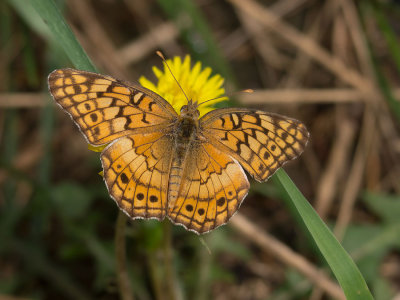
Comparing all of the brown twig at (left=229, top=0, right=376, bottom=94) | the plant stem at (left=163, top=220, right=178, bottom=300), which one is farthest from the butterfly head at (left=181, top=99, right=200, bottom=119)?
the brown twig at (left=229, top=0, right=376, bottom=94)

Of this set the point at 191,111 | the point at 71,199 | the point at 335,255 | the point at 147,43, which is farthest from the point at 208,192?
the point at 147,43

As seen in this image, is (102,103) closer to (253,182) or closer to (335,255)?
(335,255)

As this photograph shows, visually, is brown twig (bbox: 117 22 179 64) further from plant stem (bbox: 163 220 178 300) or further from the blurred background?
plant stem (bbox: 163 220 178 300)

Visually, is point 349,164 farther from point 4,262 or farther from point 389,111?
point 4,262

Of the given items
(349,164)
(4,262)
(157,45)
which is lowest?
(349,164)

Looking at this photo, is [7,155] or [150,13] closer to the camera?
[7,155]

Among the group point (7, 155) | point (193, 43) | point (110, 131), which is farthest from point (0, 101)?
point (110, 131)

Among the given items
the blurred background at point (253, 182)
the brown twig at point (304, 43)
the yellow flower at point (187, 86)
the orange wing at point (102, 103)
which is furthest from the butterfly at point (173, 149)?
the brown twig at point (304, 43)
